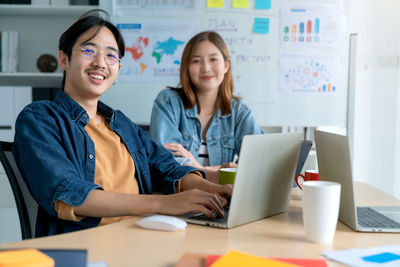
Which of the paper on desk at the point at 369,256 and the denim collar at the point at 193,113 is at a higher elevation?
the denim collar at the point at 193,113

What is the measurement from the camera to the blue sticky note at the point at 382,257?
0.72m

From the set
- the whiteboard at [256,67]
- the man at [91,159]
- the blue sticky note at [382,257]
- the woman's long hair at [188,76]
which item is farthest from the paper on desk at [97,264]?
the whiteboard at [256,67]

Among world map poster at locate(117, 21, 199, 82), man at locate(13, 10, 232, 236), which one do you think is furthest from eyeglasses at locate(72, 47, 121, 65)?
world map poster at locate(117, 21, 199, 82)

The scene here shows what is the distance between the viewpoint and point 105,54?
1357 mm

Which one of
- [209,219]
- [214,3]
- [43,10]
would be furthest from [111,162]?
[43,10]

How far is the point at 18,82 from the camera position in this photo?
337 centimetres

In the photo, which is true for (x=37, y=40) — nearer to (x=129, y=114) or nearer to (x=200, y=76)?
(x=129, y=114)

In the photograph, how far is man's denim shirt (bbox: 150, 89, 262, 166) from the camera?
2.15m

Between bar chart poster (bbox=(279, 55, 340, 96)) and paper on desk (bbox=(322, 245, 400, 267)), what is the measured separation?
2334 mm

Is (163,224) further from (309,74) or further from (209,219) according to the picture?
(309,74)

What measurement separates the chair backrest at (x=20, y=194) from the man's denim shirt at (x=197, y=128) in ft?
3.15

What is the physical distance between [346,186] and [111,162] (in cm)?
68

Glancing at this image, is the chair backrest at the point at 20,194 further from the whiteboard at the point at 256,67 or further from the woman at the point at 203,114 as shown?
the whiteboard at the point at 256,67

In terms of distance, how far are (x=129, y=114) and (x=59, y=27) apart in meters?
0.90
